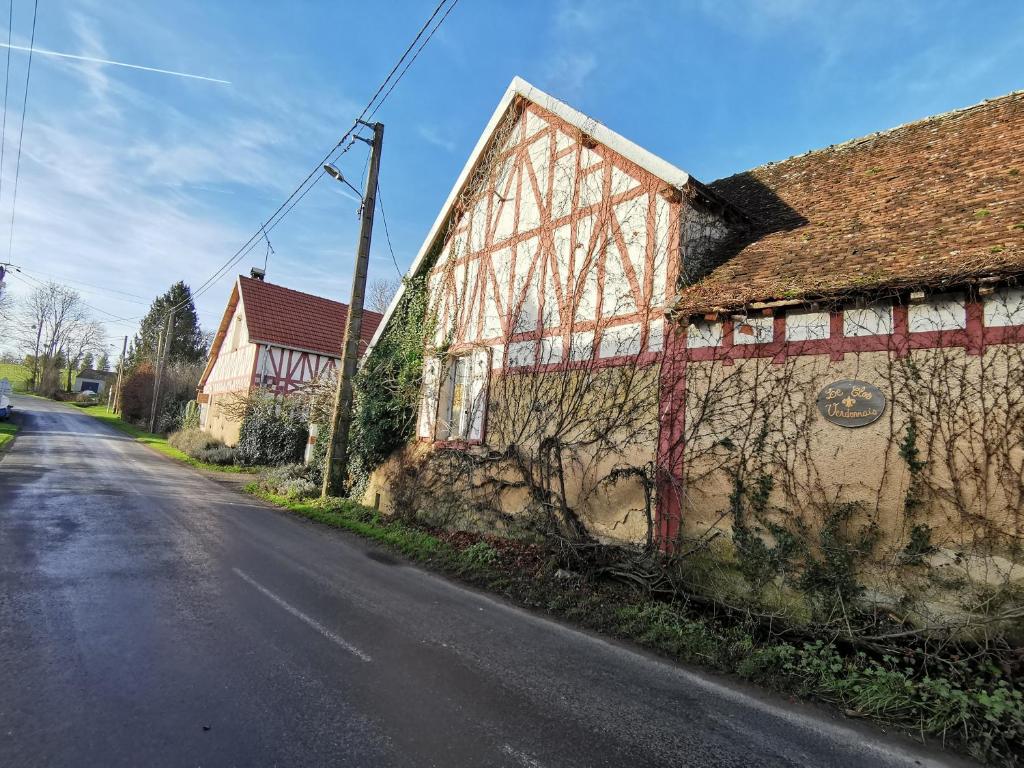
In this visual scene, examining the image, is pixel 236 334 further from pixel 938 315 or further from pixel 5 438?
pixel 938 315

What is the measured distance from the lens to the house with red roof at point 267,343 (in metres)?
22.3

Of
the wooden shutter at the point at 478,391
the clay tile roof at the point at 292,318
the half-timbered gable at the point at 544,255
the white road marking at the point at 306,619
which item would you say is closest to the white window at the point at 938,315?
the half-timbered gable at the point at 544,255

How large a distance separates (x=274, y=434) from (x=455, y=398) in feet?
33.6

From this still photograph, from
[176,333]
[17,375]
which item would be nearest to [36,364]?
[17,375]

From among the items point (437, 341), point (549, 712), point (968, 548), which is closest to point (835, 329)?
point (968, 548)

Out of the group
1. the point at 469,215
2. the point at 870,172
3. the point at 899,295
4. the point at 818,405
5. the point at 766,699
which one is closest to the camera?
the point at 766,699

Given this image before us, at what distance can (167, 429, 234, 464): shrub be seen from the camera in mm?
19094

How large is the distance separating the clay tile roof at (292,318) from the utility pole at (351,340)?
1091 centimetres

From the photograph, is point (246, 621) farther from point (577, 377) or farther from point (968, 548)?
point (968, 548)

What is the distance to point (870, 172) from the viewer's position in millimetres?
7820

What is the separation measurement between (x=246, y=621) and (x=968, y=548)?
6.47 metres

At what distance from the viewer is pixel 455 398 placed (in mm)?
11055

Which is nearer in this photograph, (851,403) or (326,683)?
(326,683)

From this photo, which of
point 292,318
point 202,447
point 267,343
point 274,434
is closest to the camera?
point 274,434
